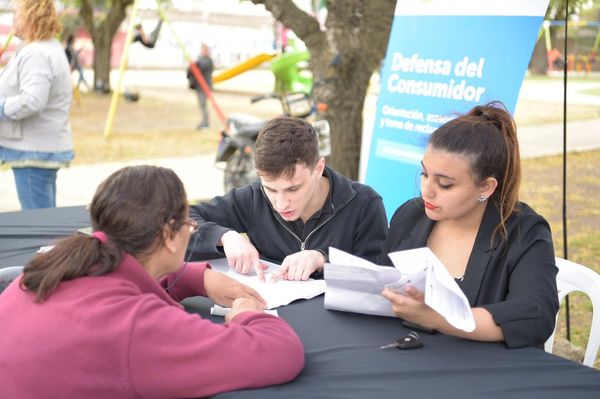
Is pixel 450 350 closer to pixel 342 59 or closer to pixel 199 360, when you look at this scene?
pixel 199 360

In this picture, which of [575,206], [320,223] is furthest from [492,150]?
[575,206]

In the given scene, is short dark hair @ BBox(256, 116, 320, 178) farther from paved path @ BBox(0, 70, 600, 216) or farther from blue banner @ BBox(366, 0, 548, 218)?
paved path @ BBox(0, 70, 600, 216)

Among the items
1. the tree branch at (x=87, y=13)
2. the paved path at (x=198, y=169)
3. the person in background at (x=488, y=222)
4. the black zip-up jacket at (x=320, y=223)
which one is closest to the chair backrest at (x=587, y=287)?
the person in background at (x=488, y=222)

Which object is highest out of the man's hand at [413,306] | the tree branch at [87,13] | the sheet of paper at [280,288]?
the tree branch at [87,13]

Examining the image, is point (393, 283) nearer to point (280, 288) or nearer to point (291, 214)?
point (280, 288)

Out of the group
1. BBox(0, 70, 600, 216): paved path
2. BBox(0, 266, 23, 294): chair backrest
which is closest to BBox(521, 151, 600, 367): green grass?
BBox(0, 70, 600, 216): paved path

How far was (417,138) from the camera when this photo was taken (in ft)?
14.5

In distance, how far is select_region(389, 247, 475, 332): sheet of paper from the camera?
1682 millimetres

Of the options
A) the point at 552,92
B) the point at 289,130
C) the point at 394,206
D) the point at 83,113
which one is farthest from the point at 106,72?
the point at 289,130

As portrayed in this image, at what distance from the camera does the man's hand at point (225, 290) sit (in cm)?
208

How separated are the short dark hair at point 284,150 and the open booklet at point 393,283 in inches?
21.4

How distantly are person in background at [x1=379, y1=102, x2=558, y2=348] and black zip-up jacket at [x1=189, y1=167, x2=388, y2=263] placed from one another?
1.46 feet

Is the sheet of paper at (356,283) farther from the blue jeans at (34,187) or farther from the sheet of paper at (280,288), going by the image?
the blue jeans at (34,187)

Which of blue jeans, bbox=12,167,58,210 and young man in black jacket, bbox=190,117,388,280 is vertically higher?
young man in black jacket, bbox=190,117,388,280
